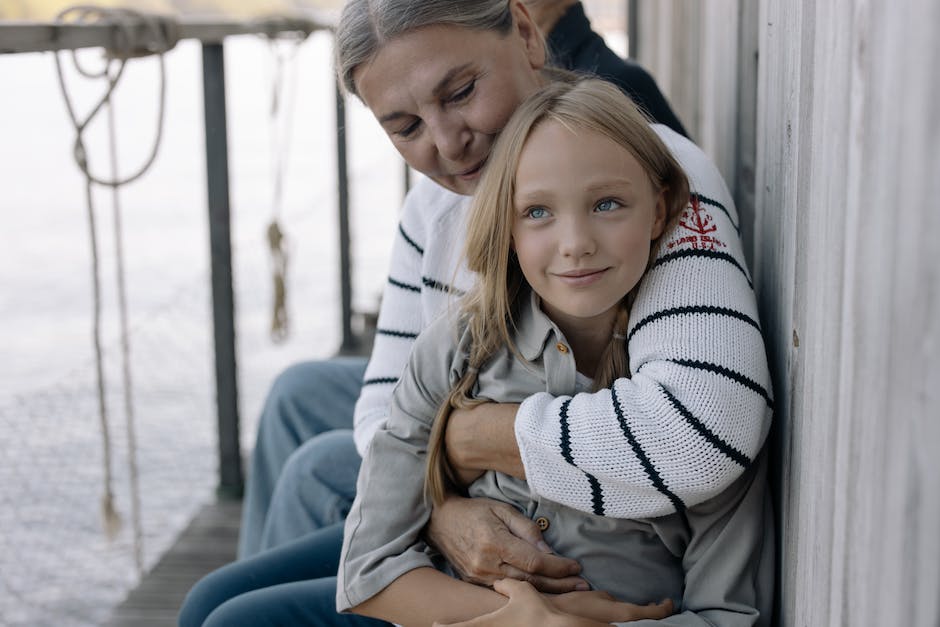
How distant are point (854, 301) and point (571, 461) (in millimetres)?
450

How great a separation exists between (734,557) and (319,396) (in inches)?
48.3

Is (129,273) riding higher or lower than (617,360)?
lower

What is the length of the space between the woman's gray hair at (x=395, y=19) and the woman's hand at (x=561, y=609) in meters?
0.68

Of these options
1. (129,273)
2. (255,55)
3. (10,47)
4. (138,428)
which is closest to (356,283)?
(129,273)

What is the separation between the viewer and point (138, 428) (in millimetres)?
4160

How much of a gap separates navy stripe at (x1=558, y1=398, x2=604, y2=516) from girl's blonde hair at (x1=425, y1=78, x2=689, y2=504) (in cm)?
10

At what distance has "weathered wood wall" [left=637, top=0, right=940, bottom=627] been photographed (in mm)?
584

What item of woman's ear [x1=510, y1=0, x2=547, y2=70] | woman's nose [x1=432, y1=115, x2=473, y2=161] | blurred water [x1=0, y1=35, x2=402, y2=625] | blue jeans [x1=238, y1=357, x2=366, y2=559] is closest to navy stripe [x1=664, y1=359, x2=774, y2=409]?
woman's nose [x1=432, y1=115, x2=473, y2=161]

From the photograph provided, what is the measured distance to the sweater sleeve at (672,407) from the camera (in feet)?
3.57

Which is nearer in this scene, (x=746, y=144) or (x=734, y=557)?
(x=734, y=557)

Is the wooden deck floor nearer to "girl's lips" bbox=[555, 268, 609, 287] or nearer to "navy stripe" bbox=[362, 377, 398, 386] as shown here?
"navy stripe" bbox=[362, 377, 398, 386]

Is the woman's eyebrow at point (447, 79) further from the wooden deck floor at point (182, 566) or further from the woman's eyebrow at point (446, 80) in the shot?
the wooden deck floor at point (182, 566)

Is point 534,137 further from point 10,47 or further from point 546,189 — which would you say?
point 10,47

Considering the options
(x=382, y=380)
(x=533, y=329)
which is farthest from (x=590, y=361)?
(x=382, y=380)
